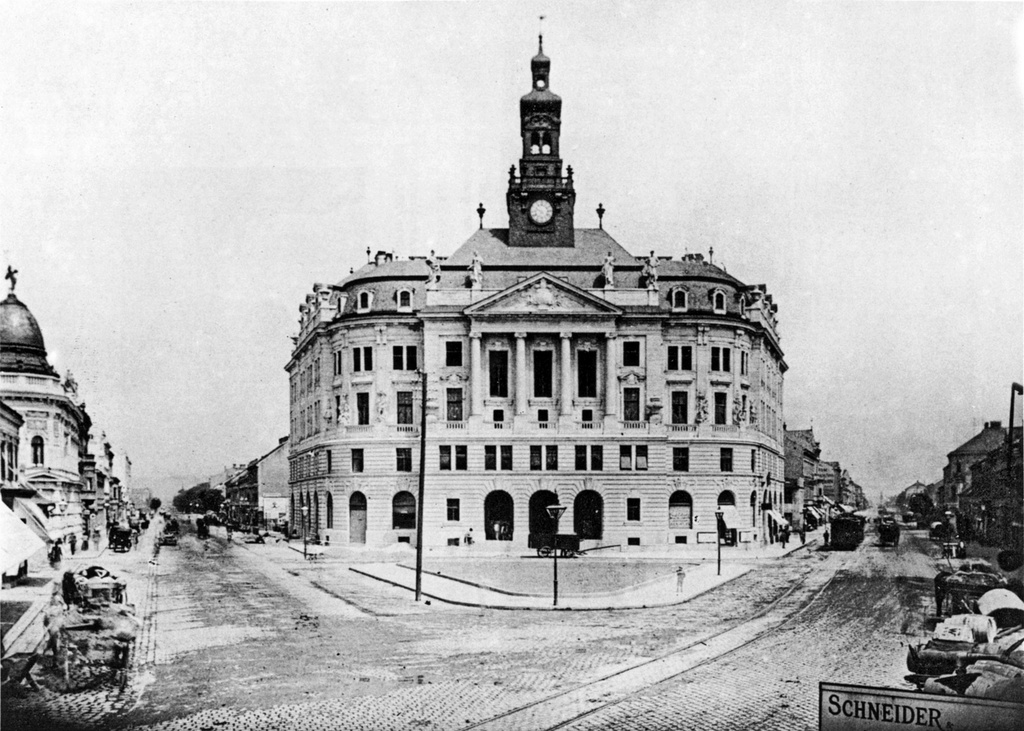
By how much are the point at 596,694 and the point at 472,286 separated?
44980mm

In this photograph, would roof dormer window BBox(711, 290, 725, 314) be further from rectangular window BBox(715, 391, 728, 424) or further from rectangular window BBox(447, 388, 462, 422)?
rectangular window BBox(447, 388, 462, 422)

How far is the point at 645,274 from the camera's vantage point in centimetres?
6375

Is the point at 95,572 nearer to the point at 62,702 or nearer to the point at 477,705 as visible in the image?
the point at 62,702

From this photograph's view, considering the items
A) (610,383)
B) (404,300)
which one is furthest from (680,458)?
(404,300)

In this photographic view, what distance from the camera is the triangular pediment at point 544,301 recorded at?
6216 cm

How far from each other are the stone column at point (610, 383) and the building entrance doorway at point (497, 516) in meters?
8.25

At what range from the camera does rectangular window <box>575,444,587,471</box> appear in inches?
2432

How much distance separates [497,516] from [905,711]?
4691 centimetres

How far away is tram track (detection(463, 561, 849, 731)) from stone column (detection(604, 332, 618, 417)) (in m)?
30.1

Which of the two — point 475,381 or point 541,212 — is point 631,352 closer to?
point 475,381

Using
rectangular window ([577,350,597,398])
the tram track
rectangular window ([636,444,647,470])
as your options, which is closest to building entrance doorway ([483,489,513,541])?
rectangular window ([577,350,597,398])

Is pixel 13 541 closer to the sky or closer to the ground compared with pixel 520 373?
closer to the ground

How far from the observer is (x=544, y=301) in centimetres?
6303

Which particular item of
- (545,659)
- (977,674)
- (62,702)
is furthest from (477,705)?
(977,674)
